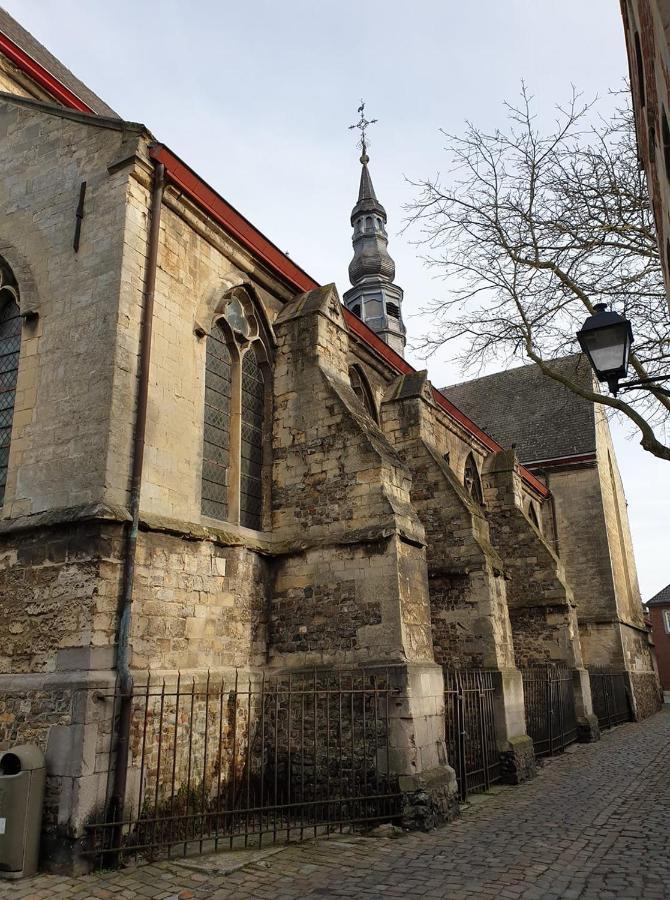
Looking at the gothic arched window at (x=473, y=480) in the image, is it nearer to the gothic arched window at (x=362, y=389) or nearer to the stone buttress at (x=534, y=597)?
the stone buttress at (x=534, y=597)

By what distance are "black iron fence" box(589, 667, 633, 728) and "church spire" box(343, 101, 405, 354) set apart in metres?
13.3

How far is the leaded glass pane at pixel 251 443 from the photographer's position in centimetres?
874

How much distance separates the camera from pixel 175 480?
728 cm

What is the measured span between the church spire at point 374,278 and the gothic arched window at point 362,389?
1310cm

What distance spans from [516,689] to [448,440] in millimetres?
6226

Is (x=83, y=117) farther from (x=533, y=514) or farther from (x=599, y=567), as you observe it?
(x=599, y=567)

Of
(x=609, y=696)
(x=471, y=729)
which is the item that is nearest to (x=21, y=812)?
(x=471, y=729)

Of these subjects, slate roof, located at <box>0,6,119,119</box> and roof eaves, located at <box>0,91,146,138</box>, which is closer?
roof eaves, located at <box>0,91,146,138</box>

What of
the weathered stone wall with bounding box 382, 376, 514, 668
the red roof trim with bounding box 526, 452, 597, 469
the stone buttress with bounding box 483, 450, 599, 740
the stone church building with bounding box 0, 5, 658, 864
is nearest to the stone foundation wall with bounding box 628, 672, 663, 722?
the stone buttress with bounding box 483, 450, 599, 740

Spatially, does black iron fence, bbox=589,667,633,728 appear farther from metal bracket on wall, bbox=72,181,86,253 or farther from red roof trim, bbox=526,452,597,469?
metal bracket on wall, bbox=72,181,86,253

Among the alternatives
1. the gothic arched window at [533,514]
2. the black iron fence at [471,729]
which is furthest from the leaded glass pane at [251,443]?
the gothic arched window at [533,514]

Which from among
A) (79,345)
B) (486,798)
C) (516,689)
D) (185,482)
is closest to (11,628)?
(185,482)

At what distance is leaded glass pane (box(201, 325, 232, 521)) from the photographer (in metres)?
8.17

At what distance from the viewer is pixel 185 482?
7422 millimetres
